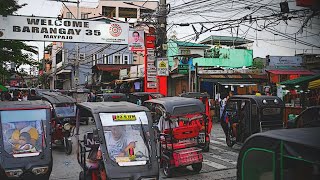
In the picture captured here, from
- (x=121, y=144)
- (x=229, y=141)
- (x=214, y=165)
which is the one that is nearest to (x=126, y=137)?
→ (x=121, y=144)

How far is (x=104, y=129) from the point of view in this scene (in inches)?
265

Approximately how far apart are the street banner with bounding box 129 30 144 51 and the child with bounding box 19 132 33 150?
35.8 feet

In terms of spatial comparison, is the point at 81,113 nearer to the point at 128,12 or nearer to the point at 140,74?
the point at 140,74

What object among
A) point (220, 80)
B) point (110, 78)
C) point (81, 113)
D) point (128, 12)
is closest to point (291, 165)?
point (81, 113)

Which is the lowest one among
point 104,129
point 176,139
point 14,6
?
point 176,139

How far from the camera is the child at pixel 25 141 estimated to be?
841 cm

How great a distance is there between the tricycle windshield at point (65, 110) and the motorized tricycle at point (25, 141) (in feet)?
24.0

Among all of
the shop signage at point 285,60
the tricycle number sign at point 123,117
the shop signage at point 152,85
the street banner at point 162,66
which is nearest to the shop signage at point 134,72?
the shop signage at point 152,85

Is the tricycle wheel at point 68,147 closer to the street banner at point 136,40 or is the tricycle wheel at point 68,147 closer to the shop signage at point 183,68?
the street banner at point 136,40

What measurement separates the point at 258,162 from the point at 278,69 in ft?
Result: 75.1

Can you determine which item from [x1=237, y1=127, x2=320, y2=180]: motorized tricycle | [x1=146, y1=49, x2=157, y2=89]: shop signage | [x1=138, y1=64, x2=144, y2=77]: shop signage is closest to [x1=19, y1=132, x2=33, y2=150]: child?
[x1=237, y1=127, x2=320, y2=180]: motorized tricycle

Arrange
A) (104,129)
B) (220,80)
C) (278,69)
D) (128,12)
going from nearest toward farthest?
(104,129)
(220,80)
(278,69)
(128,12)

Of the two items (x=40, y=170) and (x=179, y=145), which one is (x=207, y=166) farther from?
(x=40, y=170)

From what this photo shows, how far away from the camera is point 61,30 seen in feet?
56.7
